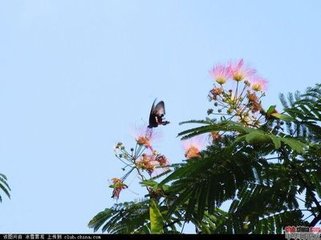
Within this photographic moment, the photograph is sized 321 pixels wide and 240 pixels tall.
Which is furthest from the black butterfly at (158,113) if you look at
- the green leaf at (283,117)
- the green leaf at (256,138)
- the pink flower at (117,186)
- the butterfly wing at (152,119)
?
the green leaf at (256,138)

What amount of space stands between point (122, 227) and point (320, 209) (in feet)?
6.31

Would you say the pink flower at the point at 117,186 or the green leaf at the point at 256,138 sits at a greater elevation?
the pink flower at the point at 117,186

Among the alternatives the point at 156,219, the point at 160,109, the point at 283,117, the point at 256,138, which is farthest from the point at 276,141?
the point at 160,109

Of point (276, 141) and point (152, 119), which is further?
point (152, 119)

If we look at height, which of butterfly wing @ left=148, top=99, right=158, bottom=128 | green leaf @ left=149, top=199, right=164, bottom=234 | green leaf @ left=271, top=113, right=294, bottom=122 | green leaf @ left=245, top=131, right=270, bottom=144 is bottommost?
green leaf @ left=149, top=199, right=164, bottom=234

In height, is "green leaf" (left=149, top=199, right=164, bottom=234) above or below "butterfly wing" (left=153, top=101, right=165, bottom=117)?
below

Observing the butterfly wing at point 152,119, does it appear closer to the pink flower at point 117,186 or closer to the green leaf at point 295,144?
the pink flower at point 117,186

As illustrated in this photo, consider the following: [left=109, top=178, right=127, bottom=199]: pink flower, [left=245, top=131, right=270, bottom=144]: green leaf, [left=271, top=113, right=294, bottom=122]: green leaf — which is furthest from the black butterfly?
[left=245, top=131, right=270, bottom=144]: green leaf

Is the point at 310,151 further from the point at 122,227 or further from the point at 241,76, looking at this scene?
the point at 122,227

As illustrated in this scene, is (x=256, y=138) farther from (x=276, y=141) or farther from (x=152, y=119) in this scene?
(x=152, y=119)

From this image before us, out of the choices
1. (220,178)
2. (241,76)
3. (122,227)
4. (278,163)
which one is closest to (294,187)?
(278,163)

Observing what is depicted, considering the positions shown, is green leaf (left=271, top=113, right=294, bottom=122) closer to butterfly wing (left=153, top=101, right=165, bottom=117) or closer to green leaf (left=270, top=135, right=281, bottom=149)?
green leaf (left=270, top=135, right=281, bottom=149)

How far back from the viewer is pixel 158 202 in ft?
20.4

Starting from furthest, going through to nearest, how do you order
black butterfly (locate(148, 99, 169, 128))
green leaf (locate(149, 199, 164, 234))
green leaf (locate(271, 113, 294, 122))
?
black butterfly (locate(148, 99, 169, 128)) < green leaf (locate(149, 199, 164, 234)) < green leaf (locate(271, 113, 294, 122))
